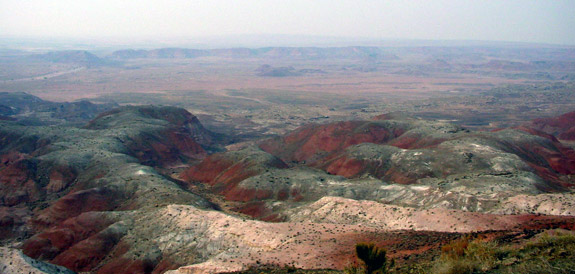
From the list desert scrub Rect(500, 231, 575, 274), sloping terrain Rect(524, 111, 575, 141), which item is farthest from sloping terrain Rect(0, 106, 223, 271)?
sloping terrain Rect(524, 111, 575, 141)

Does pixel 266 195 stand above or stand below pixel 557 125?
above

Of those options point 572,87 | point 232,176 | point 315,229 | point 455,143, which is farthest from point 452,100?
point 315,229

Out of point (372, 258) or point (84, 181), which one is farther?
point (84, 181)

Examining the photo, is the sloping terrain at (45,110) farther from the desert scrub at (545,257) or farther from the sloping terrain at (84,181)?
the desert scrub at (545,257)

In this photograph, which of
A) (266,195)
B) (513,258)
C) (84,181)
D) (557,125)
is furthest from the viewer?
(557,125)

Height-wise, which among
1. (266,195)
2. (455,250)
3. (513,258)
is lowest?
(266,195)

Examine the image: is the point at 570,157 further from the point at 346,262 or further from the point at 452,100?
the point at 452,100

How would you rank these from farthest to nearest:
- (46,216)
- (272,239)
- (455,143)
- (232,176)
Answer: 1. (455,143)
2. (232,176)
3. (46,216)
4. (272,239)

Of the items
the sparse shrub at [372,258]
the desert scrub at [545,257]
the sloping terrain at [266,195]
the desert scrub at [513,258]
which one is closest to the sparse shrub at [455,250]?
the desert scrub at [513,258]

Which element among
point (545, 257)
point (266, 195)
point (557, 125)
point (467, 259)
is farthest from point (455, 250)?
point (557, 125)

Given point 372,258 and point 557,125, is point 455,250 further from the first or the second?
point 557,125

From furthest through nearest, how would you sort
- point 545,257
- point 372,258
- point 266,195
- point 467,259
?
point 266,195 → point 372,258 → point 467,259 → point 545,257
